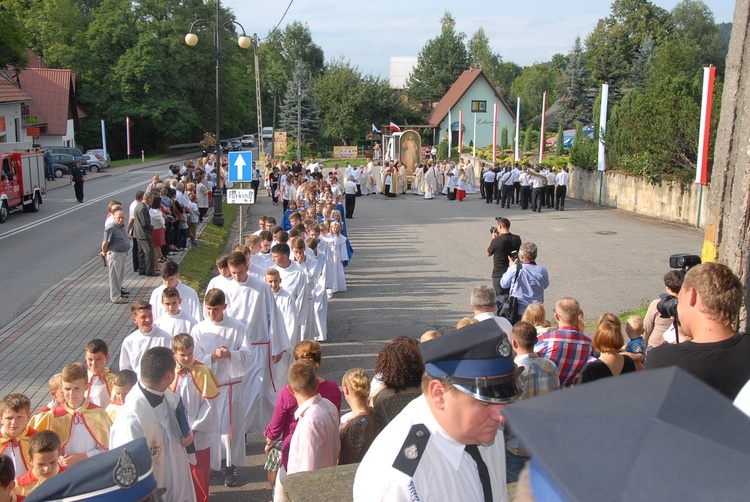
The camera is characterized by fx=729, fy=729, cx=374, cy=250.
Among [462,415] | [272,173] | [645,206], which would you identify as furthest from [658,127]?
[462,415]

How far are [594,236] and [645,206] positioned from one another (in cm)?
563

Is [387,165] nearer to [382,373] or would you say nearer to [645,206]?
[645,206]

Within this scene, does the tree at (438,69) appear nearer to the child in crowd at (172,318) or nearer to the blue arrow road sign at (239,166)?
the blue arrow road sign at (239,166)

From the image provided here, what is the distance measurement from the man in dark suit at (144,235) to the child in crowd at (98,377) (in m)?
9.30

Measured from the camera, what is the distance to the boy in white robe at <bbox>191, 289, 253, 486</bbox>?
6.85 meters

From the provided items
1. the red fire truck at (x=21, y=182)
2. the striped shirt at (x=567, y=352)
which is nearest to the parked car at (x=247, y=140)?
the red fire truck at (x=21, y=182)

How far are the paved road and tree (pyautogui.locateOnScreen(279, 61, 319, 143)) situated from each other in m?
30.9

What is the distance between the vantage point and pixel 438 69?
263ft

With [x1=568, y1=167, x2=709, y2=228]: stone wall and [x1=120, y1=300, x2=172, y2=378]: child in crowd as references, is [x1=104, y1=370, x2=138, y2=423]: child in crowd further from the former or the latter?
[x1=568, y1=167, x2=709, y2=228]: stone wall

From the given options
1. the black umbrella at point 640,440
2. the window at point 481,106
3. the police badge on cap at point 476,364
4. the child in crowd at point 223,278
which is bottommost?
the child in crowd at point 223,278

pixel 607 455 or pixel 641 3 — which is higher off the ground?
pixel 641 3

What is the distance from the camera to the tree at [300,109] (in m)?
58.5

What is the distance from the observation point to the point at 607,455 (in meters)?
1.25

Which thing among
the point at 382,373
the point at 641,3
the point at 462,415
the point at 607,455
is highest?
the point at 641,3
